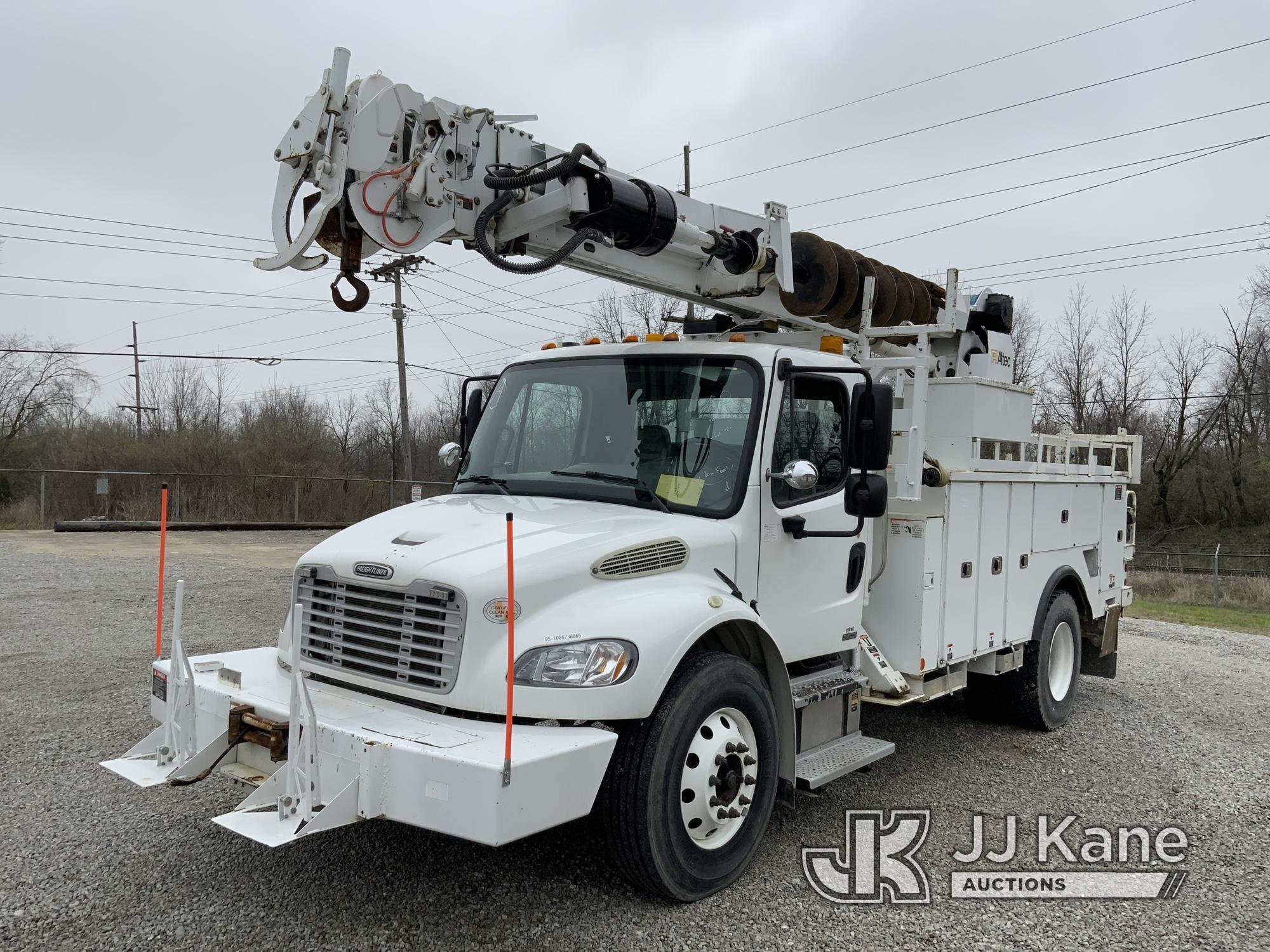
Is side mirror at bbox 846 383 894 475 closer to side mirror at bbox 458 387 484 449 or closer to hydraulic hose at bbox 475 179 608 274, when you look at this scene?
hydraulic hose at bbox 475 179 608 274

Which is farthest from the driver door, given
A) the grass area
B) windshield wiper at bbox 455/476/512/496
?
the grass area

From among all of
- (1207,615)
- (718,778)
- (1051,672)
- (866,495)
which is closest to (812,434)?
(866,495)

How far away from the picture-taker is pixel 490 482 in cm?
481

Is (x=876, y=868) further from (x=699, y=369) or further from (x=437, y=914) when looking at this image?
(x=699, y=369)

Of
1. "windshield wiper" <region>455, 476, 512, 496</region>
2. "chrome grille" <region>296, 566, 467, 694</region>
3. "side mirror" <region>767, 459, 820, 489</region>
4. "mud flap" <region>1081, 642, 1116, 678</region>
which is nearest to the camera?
"chrome grille" <region>296, 566, 467, 694</region>

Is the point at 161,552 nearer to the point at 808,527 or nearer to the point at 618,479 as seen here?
the point at 618,479

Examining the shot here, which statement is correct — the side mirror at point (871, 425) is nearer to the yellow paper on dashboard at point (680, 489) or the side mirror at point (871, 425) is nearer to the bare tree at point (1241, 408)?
the yellow paper on dashboard at point (680, 489)

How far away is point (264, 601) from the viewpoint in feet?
39.8

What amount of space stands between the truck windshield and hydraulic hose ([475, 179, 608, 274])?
64 centimetres

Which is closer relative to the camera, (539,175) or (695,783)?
(695,783)

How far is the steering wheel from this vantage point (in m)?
4.30

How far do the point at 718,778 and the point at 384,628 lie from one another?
1.52 m

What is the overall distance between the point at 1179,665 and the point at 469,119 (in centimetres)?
959

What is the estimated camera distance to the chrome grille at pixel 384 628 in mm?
3496
